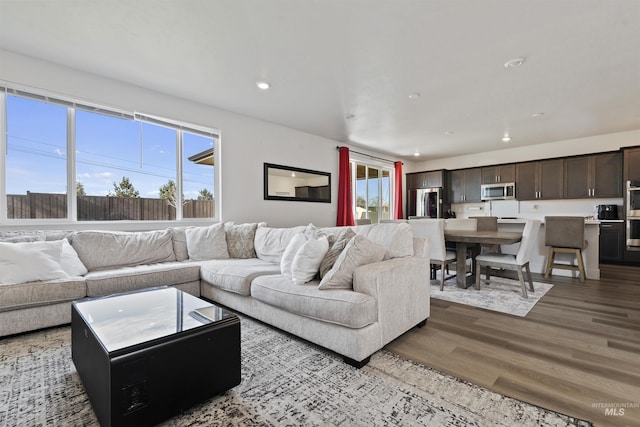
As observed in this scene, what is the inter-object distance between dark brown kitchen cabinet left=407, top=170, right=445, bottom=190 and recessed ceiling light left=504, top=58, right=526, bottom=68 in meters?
4.65

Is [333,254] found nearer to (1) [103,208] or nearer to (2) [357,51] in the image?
(2) [357,51]

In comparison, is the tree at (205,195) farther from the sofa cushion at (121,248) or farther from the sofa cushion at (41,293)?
the sofa cushion at (41,293)

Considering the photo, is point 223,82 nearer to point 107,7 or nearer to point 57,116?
point 107,7

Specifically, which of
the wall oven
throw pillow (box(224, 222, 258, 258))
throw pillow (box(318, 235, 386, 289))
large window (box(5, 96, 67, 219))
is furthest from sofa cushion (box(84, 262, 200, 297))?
the wall oven

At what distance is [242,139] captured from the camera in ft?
14.5

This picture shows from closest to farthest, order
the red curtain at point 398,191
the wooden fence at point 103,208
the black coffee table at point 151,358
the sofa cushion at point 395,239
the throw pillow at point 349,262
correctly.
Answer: the black coffee table at point 151,358 → the throw pillow at point 349,262 → the sofa cushion at point 395,239 → the wooden fence at point 103,208 → the red curtain at point 398,191

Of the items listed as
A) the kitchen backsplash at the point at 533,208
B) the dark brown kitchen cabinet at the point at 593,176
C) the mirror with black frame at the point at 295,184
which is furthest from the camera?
the kitchen backsplash at the point at 533,208

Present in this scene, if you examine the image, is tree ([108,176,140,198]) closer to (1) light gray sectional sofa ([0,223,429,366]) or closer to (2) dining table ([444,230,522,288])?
(1) light gray sectional sofa ([0,223,429,366])

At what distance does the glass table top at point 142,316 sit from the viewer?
139 cm

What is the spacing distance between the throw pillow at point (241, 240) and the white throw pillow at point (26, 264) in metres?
1.59

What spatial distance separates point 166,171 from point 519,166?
7.14m

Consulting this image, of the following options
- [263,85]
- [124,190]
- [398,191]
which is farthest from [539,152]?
[124,190]

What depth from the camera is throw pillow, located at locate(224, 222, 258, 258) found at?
11.7 feet

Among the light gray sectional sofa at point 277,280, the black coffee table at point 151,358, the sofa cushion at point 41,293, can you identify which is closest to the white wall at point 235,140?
the light gray sectional sofa at point 277,280
